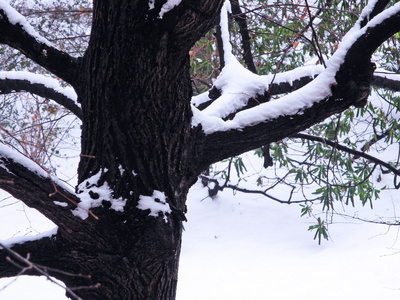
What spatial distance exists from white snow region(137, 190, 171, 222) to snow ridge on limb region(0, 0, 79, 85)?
2.14 ft

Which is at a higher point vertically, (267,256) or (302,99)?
(267,256)

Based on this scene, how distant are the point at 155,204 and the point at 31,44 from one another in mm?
950

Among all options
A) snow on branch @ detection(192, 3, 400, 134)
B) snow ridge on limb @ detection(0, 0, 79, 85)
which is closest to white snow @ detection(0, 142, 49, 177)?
snow ridge on limb @ detection(0, 0, 79, 85)

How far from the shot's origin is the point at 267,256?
249 inches

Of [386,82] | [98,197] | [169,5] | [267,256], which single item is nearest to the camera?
[169,5]

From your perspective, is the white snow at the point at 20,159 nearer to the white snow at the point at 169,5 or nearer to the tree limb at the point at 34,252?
the tree limb at the point at 34,252

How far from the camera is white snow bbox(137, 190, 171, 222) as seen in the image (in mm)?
1833

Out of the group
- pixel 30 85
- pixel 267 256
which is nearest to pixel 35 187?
pixel 30 85

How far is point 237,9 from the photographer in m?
4.02

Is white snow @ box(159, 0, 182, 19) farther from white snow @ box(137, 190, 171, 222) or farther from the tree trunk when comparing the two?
white snow @ box(137, 190, 171, 222)

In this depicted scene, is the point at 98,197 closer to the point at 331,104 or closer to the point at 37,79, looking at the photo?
the point at 331,104

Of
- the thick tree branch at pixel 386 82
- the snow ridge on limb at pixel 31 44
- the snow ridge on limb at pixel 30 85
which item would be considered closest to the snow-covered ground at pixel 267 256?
the snow ridge on limb at pixel 30 85

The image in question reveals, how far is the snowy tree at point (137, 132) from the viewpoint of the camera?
66.4 inches

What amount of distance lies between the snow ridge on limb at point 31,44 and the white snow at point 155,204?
2.14ft
